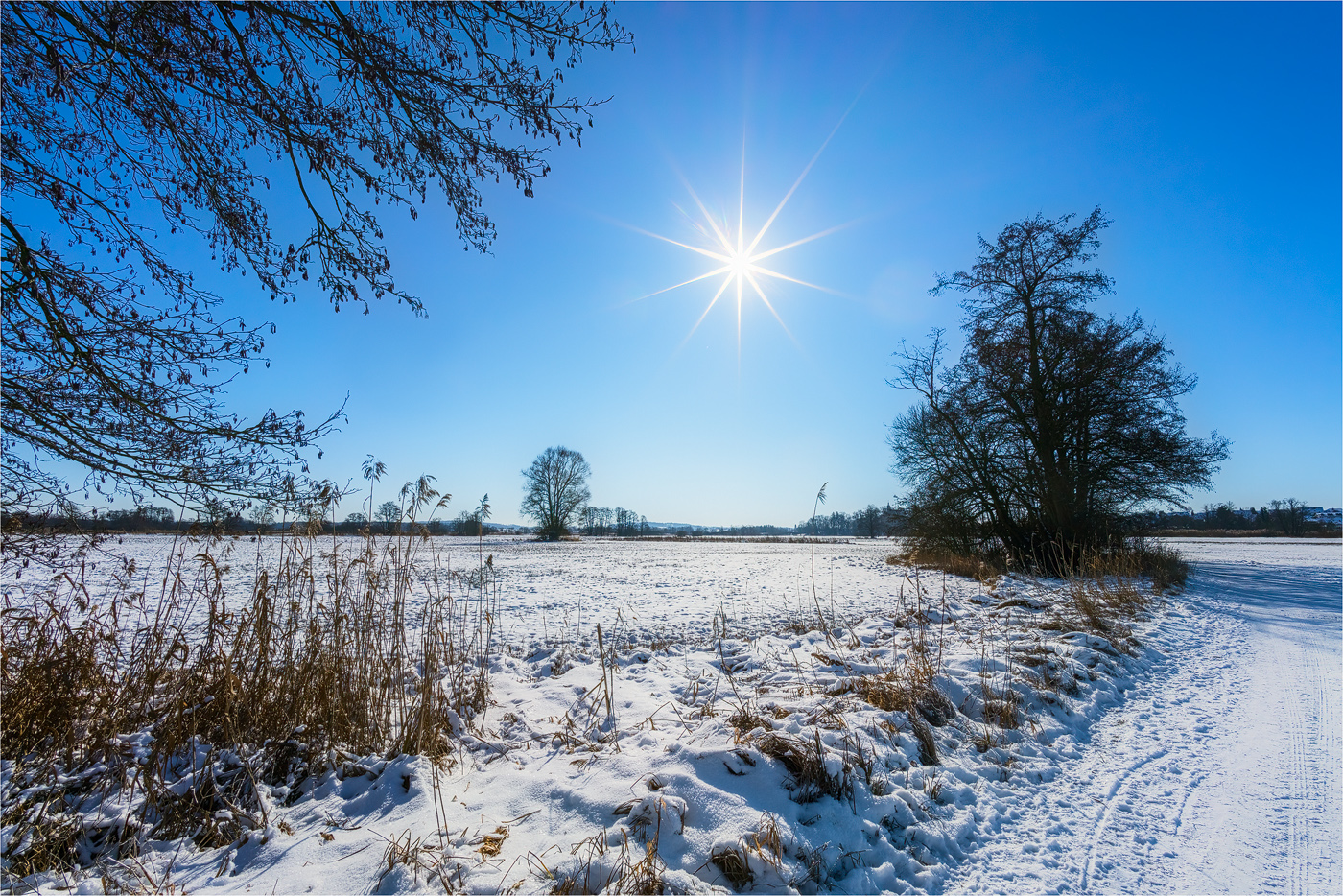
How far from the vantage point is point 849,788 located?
2.46 metres

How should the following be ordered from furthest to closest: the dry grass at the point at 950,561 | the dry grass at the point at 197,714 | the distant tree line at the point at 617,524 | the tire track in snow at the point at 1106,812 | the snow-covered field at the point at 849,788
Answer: the distant tree line at the point at 617,524, the dry grass at the point at 950,561, the dry grass at the point at 197,714, the tire track in snow at the point at 1106,812, the snow-covered field at the point at 849,788

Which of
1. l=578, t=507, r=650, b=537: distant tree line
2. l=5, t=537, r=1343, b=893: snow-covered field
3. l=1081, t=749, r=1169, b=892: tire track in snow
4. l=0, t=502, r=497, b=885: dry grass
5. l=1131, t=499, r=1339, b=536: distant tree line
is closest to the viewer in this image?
l=5, t=537, r=1343, b=893: snow-covered field

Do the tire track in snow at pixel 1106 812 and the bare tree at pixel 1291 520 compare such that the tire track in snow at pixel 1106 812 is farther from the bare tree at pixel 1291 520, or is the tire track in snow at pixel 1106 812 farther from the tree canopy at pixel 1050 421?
the bare tree at pixel 1291 520

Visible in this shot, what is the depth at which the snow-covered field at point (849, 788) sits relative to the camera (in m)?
2.05

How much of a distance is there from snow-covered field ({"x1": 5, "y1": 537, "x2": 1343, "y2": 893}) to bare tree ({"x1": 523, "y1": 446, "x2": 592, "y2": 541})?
44.7 m

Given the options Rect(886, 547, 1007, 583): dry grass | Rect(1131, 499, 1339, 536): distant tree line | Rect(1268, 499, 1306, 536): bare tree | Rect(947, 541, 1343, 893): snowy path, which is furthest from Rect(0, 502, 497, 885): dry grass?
Rect(1268, 499, 1306, 536): bare tree

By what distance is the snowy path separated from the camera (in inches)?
83.9

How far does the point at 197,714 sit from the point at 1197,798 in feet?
17.6

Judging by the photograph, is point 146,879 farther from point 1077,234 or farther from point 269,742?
point 1077,234

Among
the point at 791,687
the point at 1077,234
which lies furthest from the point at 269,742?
the point at 1077,234

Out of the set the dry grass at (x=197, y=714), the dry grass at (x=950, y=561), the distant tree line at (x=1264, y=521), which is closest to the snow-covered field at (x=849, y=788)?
the dry grass at (x=197, y=714)

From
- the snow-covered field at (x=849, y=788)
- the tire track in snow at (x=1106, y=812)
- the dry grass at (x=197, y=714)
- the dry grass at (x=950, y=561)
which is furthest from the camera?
the dry grass at (x=950, y=561)

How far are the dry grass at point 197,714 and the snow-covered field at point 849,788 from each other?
0.16 metres

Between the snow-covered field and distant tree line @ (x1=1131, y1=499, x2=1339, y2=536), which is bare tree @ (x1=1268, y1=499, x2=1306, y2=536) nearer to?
distant tree line @ (x1=1131, y1=499, x2=1339, y2=536)
